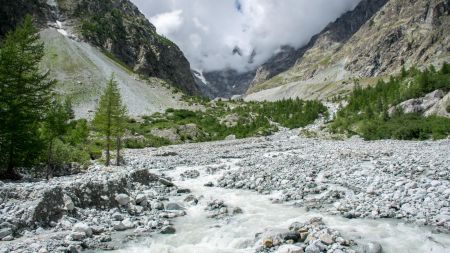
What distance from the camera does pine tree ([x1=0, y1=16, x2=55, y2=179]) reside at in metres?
28.9

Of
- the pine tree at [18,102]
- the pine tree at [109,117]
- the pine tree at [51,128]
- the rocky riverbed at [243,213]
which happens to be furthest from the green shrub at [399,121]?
the pine tree at [18,102]

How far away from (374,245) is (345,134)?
203 ft

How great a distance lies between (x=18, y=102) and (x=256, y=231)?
825 inches

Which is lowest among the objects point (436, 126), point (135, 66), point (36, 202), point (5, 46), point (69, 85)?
point (36, 202)

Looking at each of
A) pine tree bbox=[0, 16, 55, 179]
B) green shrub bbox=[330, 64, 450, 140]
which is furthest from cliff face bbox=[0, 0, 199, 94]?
pine tree bbox=[0, 16, 55, 179]

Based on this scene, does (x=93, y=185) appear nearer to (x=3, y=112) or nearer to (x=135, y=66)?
(x=3, y=112)

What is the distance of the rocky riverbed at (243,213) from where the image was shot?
16.1 meters

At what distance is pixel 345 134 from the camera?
74.8m

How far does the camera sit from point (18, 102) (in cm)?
2947

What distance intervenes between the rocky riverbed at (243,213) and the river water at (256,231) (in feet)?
0.15

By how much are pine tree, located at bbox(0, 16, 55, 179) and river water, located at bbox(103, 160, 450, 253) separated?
14802 millimetres

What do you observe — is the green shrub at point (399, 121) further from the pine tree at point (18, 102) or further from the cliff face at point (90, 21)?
the cliff face at point (90, 21)

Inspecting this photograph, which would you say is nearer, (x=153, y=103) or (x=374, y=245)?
(x=374, y=245)

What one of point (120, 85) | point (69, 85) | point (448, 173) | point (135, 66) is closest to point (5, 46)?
point (448, 173)
